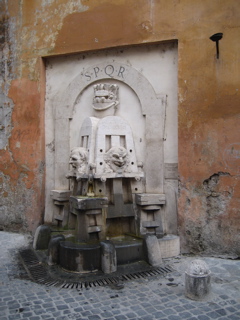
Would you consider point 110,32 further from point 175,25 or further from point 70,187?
point 70,187

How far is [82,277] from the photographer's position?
4.64m

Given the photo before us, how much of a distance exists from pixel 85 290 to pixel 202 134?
3.30 meters

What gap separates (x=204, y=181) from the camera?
5480mm

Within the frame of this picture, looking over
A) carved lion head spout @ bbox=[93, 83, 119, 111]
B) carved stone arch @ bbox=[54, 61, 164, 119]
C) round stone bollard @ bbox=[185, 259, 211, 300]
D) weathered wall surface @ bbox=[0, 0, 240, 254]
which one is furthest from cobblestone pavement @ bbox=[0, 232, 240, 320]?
carved lion head spout @ bbox=[93, 83, 119, 111]

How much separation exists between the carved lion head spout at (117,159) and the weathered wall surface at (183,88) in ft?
3.52

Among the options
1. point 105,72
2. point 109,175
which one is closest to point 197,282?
point 109,175

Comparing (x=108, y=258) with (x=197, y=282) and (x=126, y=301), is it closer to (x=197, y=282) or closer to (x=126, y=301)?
(x=126, y=301)

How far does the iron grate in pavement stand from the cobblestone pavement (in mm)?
127

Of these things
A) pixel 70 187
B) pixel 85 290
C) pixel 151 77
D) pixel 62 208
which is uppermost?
pixel 151 77

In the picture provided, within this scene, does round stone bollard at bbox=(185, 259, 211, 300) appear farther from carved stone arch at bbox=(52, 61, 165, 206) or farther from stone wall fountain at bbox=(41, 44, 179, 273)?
carved stone arch at bbox=(52, 61, 165, 206)

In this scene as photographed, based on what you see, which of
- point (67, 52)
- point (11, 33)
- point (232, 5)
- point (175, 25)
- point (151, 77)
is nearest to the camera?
point (232, 5)

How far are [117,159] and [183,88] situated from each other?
5.96ft

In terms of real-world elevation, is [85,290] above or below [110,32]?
A: below

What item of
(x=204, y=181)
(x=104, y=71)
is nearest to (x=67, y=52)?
(x=104, y=71)
